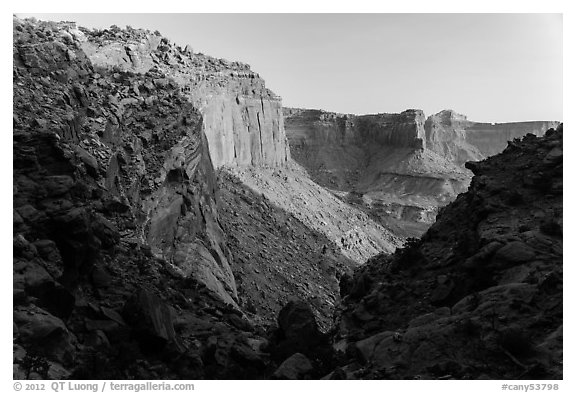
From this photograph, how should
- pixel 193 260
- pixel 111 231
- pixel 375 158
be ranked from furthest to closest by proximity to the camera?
1. pixel 375 158
2. pixel 193 260
3. pixel 111 231

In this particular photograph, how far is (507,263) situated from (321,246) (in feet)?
99.8

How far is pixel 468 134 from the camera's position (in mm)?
176125

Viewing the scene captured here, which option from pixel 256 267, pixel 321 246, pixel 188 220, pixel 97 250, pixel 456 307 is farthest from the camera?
pixel 321 246

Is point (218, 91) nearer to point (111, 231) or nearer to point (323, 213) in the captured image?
point (323, 213)

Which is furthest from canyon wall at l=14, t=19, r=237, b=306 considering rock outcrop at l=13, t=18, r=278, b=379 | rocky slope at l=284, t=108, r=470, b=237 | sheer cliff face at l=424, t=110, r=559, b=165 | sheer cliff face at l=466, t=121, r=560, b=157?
sheer cliff face at l=466, t=121, r=560, b=157

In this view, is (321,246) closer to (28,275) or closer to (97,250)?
(97,250)

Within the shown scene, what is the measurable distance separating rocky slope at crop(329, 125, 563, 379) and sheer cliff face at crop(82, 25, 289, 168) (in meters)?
18.9

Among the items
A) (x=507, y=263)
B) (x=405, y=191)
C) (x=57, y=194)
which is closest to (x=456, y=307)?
(x=507, y=263)

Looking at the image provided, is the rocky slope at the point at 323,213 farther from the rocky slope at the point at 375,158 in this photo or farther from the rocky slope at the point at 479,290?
the rocky slope at the point at 375,158

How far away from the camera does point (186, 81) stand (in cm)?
3891

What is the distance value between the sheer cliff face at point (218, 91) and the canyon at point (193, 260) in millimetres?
284

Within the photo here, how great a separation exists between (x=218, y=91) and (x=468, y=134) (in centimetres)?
14193

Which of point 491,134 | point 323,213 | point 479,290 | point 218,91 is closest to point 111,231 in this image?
point 479,290

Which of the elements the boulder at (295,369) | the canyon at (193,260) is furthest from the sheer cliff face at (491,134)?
the boulder at (295,369)
